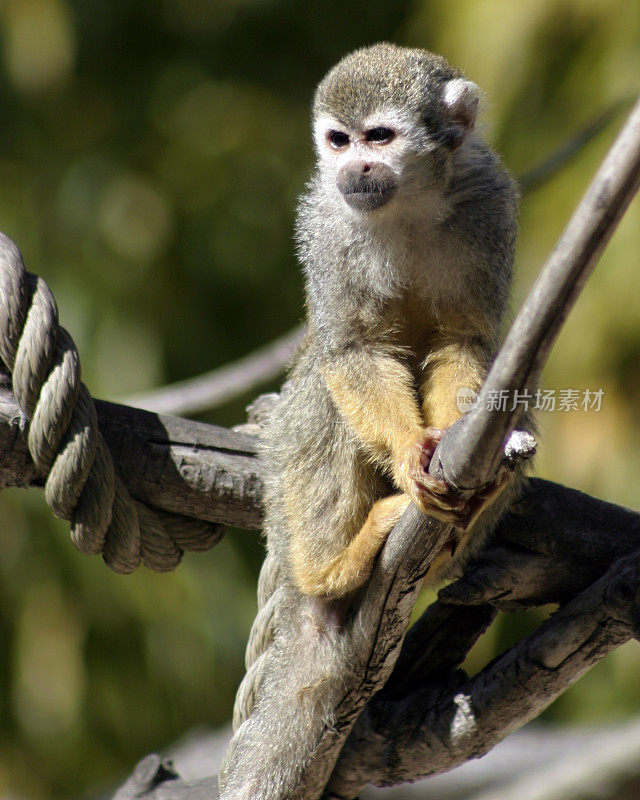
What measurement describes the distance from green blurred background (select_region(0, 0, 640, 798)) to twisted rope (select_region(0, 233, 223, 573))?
3878 millimetres

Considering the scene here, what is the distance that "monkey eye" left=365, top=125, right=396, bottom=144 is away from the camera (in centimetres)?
251

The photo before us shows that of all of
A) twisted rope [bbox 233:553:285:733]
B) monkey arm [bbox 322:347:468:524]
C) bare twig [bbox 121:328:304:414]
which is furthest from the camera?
bare twig [bbox 121:328:304:414]

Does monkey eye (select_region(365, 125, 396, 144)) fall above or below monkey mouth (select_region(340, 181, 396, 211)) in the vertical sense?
above

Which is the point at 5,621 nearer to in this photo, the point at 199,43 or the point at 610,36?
the point at 199,43

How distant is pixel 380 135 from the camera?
2.53 m

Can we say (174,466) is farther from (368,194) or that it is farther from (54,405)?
(368,194)

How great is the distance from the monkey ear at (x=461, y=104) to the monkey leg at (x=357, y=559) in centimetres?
102

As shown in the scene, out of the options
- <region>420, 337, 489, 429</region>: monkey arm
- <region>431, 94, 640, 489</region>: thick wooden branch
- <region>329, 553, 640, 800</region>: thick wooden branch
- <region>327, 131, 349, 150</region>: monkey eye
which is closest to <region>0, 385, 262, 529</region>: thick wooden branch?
<region>420, 337, 489, 429</region>: monkey arm

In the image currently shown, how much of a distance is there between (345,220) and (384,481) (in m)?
0.72

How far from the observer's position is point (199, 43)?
7672 mm

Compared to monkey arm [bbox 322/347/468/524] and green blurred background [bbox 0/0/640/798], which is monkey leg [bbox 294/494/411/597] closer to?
monkey arm [bbox 322/347/468/524]

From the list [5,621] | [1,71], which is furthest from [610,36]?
[5,621]

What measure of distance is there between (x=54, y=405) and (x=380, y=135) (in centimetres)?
115

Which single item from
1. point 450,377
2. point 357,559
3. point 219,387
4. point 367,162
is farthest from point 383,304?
point 219,387
